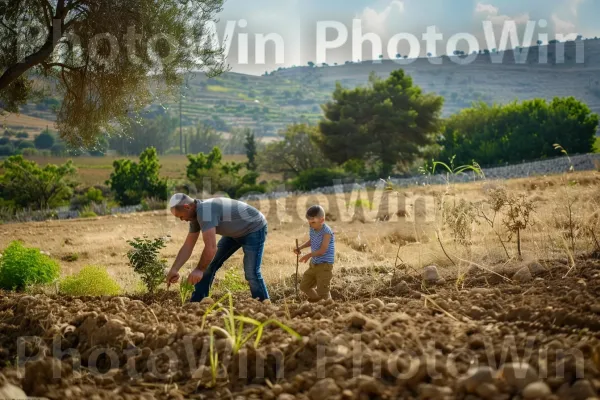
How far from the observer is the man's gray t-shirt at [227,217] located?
6.24 m

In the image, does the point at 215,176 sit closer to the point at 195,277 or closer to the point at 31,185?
the point at 31,185

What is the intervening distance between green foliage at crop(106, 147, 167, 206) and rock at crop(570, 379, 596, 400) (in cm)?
2683

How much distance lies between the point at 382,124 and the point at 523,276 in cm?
3363

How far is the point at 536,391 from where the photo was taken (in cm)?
286

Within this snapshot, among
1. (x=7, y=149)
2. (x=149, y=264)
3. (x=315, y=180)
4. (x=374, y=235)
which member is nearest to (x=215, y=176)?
(x=315, y=180)

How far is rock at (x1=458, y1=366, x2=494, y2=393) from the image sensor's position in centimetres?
303

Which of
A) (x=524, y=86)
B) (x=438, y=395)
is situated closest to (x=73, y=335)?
(x=438, y=395)

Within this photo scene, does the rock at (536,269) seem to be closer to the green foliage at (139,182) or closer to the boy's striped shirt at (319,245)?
the boy's striped shirt at (319,245)

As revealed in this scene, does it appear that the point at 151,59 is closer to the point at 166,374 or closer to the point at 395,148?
the point at 166,374

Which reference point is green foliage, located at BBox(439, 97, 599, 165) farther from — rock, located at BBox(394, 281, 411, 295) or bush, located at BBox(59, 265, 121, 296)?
bush, located at BBox(59, 265, 121, 296)

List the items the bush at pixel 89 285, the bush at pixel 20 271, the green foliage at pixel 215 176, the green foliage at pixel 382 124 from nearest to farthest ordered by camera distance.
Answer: the bush at pixel 89 285
the bush at pixel 20 271
the green foliage at pixel 215 176
the green foliage at pixel 382 124

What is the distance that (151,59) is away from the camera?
10922mm

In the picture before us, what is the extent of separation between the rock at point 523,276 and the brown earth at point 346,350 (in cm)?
35

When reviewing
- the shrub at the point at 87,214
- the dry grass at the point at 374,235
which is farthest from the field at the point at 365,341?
the shrub at the point at 87,214
